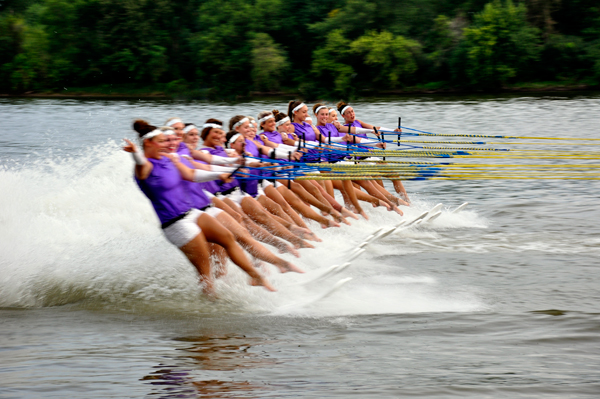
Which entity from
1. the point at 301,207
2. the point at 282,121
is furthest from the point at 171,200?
the point at 282,121

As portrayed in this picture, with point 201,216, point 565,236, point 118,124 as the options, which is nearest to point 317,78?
point 118,124

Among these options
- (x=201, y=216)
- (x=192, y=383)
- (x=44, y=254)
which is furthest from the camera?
(x=44, y=254)

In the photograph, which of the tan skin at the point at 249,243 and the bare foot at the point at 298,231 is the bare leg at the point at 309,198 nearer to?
the bare foot at the point at 298,231

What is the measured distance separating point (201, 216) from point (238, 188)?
4.67 feet

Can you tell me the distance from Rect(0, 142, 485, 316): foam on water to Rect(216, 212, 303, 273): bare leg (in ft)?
0.56

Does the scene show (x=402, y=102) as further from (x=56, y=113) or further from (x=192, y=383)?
(x=192, y=383)

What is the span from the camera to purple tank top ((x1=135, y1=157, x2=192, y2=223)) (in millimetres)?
5170

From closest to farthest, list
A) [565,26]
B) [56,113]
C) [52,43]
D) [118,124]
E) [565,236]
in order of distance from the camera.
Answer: [565,236] → [118,124] → [56,113] → [565,26] → [52,43]

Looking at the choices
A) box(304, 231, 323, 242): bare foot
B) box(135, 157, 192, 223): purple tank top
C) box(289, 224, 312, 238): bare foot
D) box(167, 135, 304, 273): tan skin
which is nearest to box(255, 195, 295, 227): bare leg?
box(289, 224, 312, 238): bare foot

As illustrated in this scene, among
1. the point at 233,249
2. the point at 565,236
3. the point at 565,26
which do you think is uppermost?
the point at 565,26

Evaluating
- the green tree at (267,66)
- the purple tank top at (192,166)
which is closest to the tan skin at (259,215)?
the purple tank top at (192,166)

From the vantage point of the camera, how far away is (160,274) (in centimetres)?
628

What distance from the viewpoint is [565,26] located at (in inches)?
1556

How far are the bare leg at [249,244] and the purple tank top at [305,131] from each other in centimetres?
316
